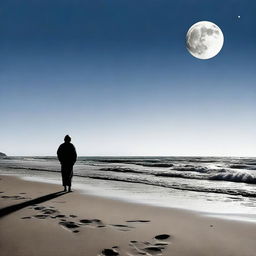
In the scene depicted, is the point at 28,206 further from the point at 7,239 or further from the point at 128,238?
the point at 128,238

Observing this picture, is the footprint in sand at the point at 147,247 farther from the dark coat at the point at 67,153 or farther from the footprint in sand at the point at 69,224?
the dark coat at the point at 67,153

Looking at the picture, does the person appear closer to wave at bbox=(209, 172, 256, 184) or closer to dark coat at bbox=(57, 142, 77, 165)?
dark coat at bbox=(57, 142, 77, 165)

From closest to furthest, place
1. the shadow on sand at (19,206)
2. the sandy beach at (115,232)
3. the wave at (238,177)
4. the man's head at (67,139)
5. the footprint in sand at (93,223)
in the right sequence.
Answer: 1. the sandy beach at (115,232)
2. the footprint in sand at (93,223)
3. the shadow on sand at (19,206)
4. the man's head at (67,139)
5. the wave at (238,177)

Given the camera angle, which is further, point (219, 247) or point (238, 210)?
point (238, 210)

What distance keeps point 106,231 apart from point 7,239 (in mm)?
1485

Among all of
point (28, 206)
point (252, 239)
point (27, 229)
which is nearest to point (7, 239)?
point (27, 229)

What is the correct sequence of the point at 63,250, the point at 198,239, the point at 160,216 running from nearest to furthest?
the point at 63,250 < the point at 198,239 < the point at 160,216

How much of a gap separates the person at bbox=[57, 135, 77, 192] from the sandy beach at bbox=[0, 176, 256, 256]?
2912 mm

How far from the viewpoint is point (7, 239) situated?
414cm

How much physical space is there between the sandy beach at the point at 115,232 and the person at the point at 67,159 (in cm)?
291

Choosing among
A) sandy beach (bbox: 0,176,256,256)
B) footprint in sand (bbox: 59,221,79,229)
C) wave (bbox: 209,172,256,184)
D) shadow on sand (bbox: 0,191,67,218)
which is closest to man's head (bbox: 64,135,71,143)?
shadow on sand (bbox: 0,191,67,218)

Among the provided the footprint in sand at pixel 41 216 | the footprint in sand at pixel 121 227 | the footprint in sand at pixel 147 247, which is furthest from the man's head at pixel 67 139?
the footprint in sand at pixel 147 247

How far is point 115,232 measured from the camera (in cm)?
459

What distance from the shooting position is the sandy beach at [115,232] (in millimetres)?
3852
